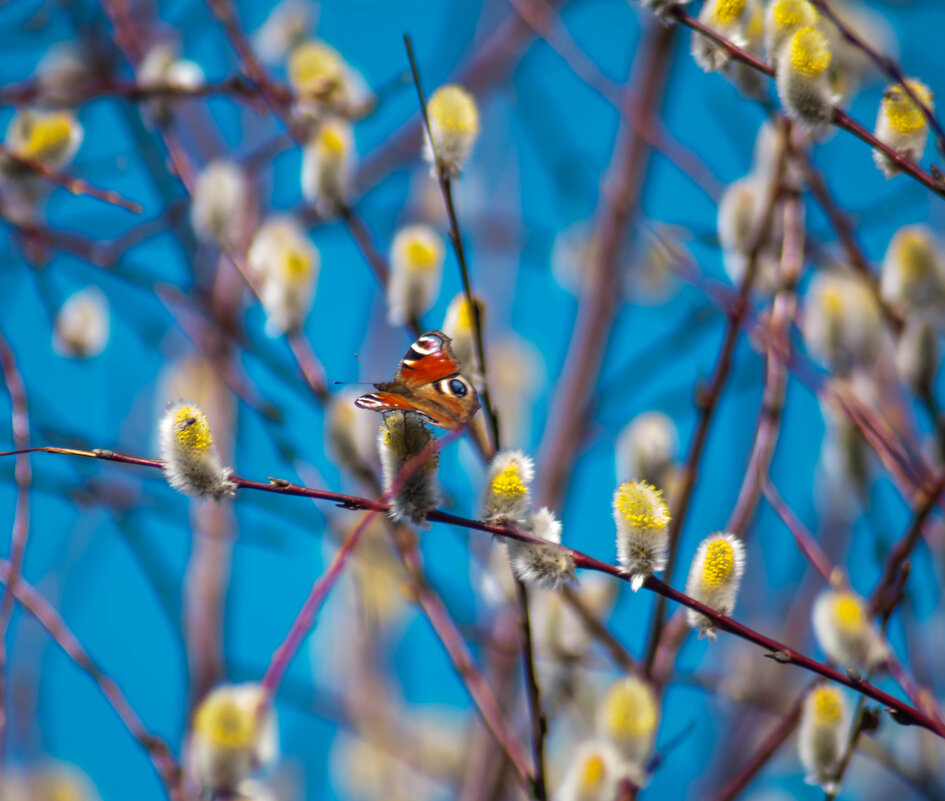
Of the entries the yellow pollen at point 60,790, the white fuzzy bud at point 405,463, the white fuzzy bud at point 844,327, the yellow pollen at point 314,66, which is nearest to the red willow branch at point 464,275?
the white fuzzy bud at point 405,463

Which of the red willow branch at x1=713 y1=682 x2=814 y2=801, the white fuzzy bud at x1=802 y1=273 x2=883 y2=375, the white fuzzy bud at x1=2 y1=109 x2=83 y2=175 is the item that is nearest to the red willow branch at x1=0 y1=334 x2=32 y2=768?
the white fuzzy bud at x1=2 y1=109 x2=83 y2=175

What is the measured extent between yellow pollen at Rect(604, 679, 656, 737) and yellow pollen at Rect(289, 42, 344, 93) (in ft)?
4.35

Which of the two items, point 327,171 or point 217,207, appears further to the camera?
point 217,207

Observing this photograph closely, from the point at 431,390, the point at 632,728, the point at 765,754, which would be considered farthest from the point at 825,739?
the point at 431,390

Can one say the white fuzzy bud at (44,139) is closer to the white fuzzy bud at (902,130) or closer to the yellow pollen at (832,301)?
the white fuzzy bud at (902,130)

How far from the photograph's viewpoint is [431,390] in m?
1.09

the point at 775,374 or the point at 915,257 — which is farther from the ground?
the point at 915,257

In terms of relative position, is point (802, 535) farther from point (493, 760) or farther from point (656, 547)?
point (493, 760)

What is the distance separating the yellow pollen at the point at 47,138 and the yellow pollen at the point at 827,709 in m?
1.56

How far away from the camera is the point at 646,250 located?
10.6 feet

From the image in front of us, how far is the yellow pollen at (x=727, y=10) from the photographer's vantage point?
1114 mm

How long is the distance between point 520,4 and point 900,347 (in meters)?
1.02

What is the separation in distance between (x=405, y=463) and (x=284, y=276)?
30.5 inches

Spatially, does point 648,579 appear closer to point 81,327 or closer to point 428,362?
point 428,362
